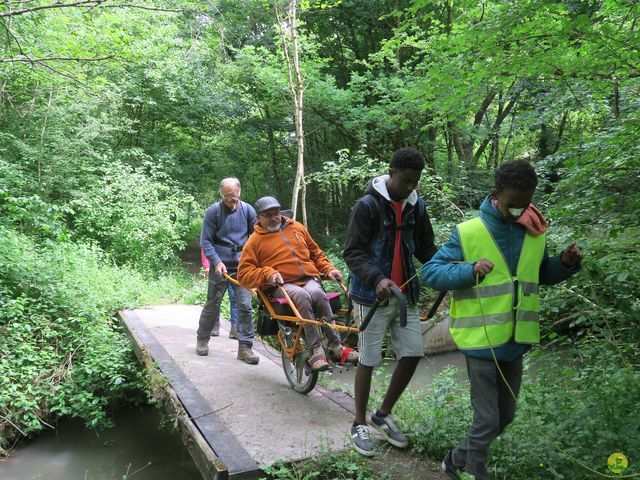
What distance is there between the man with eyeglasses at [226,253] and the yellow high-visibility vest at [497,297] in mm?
3358

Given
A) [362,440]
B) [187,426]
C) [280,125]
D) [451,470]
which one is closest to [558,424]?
[451,470]

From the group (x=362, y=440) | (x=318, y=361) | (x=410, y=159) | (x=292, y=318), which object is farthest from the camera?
(x=292, y=318)

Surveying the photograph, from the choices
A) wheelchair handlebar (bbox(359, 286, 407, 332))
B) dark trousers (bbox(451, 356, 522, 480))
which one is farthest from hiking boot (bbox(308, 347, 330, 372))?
dark trousers (bbox(451, 356, 522, 480))

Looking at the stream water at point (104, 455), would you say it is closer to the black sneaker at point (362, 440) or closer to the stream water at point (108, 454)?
the stream water at point (108, 454)

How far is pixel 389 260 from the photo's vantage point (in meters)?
3.25

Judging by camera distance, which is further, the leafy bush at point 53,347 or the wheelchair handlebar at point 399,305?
the leafy bush at point 53,347

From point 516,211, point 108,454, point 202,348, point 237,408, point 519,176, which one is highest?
point 519,176

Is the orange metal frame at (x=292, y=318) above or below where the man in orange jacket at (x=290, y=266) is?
below

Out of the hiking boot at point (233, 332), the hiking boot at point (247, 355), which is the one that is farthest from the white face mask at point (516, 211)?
the hiking boot at point (233, 332)

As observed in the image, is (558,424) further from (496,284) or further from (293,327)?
(293,327)

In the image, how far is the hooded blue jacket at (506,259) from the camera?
8.20ft

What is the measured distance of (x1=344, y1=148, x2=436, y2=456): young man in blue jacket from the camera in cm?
312

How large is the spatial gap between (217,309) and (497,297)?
394cm

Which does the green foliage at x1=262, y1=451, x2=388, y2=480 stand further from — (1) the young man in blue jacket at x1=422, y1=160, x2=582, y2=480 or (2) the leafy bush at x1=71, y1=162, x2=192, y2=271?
(2) the leafy bush at x1=71, y1=162, x2=192, y2=271
